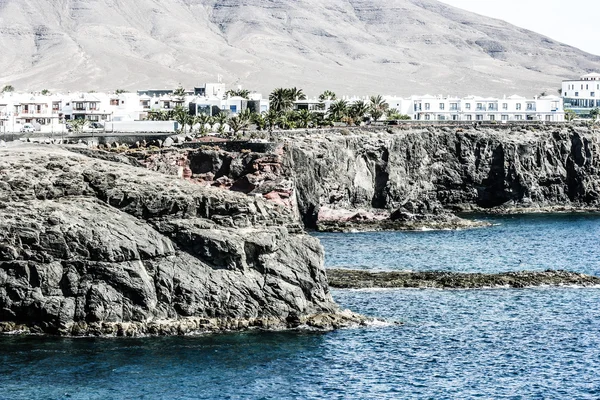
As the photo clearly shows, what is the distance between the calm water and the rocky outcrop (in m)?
1.91

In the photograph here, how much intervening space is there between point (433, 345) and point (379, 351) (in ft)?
14.0

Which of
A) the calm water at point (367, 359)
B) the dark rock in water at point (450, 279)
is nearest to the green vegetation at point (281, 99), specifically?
the dark rock in water at point (450, 279)

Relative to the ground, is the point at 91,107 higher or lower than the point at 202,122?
higher

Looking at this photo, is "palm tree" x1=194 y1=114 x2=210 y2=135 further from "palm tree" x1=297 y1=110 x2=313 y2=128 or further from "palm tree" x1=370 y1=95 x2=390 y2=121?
"palm tree" x1=370 y1=95 x2=390 y2=121

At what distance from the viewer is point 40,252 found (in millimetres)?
70938

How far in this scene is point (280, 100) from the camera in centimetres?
16962

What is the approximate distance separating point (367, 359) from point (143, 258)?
15.1 meters

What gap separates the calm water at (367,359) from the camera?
62.4 meters

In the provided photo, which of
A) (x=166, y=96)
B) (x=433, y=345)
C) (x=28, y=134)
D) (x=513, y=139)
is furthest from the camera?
(x=166, y=96)

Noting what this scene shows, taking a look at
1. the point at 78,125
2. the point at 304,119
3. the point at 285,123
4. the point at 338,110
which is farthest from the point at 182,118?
the point at 338,110

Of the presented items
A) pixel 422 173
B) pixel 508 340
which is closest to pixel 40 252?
pixel 508 340

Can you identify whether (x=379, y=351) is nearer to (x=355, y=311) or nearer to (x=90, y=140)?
(x=355, y=311)

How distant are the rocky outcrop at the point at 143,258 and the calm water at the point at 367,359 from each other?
191cm

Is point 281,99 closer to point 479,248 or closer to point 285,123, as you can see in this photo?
point 285,123
